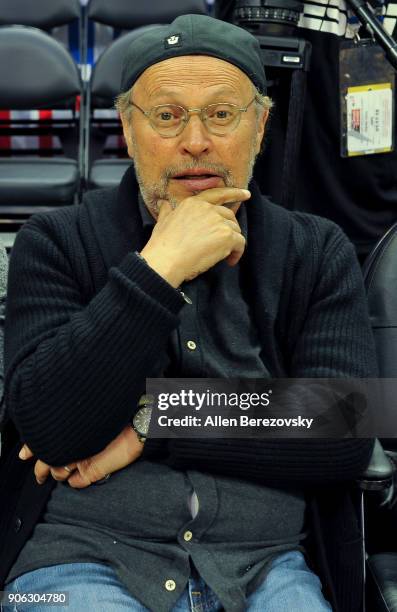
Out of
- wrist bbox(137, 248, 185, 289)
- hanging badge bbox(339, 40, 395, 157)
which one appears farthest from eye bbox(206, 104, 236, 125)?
hanging badge bbox(339, 40, 395, 157)

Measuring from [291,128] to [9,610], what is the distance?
5.22ft

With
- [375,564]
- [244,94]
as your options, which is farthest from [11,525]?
[244,94]

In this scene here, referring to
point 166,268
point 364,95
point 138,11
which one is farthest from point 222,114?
point 138,11

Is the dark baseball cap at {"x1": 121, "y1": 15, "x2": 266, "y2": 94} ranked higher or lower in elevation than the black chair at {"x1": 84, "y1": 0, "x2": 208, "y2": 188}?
higher

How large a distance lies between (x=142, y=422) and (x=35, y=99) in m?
1.88

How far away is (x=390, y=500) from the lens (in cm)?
132

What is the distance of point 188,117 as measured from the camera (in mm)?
1217

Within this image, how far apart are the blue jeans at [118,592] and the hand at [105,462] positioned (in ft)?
0.37

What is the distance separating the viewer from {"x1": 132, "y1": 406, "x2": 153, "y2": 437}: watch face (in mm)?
1178

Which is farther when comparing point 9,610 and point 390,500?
point 390,500

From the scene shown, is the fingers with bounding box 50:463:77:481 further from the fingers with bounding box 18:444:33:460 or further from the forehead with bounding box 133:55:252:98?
the forehead with bounding box 133:55:252:98

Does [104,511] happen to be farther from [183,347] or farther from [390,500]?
[390,500]

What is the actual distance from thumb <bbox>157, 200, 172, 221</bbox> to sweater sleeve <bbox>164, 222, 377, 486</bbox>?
0.22 metres

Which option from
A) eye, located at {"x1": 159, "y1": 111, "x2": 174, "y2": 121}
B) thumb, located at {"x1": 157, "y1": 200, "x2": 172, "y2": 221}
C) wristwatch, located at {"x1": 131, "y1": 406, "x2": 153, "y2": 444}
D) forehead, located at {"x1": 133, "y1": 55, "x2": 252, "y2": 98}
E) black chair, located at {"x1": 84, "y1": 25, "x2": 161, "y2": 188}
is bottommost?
black chair, located at {"x1": 84, "y1": 25, "x2": 161, "y2": 188}
